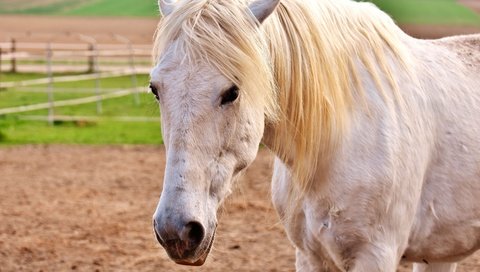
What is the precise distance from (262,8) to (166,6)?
0.39m

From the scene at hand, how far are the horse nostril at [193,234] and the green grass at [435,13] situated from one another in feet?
97.8

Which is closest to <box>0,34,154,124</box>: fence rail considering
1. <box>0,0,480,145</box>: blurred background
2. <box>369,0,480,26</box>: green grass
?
<box>0,0,480,145</box>: blurred background

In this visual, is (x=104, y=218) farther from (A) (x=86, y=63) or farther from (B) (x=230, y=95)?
(A) (x=86, y=63)

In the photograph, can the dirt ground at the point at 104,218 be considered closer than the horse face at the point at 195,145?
No

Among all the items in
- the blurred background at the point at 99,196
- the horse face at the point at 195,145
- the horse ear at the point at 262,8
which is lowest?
the blurred background at the point at 99,196

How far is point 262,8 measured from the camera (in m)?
3.10

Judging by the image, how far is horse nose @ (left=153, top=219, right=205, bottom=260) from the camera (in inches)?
111

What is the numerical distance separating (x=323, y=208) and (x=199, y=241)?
74 centimetres

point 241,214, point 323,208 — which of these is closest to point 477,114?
point 323,208

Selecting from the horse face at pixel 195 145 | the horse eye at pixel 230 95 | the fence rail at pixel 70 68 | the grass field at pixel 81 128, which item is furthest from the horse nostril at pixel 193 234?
the fence rail at pixel 70 68

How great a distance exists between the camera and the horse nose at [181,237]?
2824 millimetres

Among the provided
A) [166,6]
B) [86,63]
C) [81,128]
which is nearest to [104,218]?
[166,6]

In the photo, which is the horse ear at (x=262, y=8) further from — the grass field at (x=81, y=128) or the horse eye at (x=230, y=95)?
the grass field at (x=81, y=128)

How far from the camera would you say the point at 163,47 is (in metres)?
3.09
